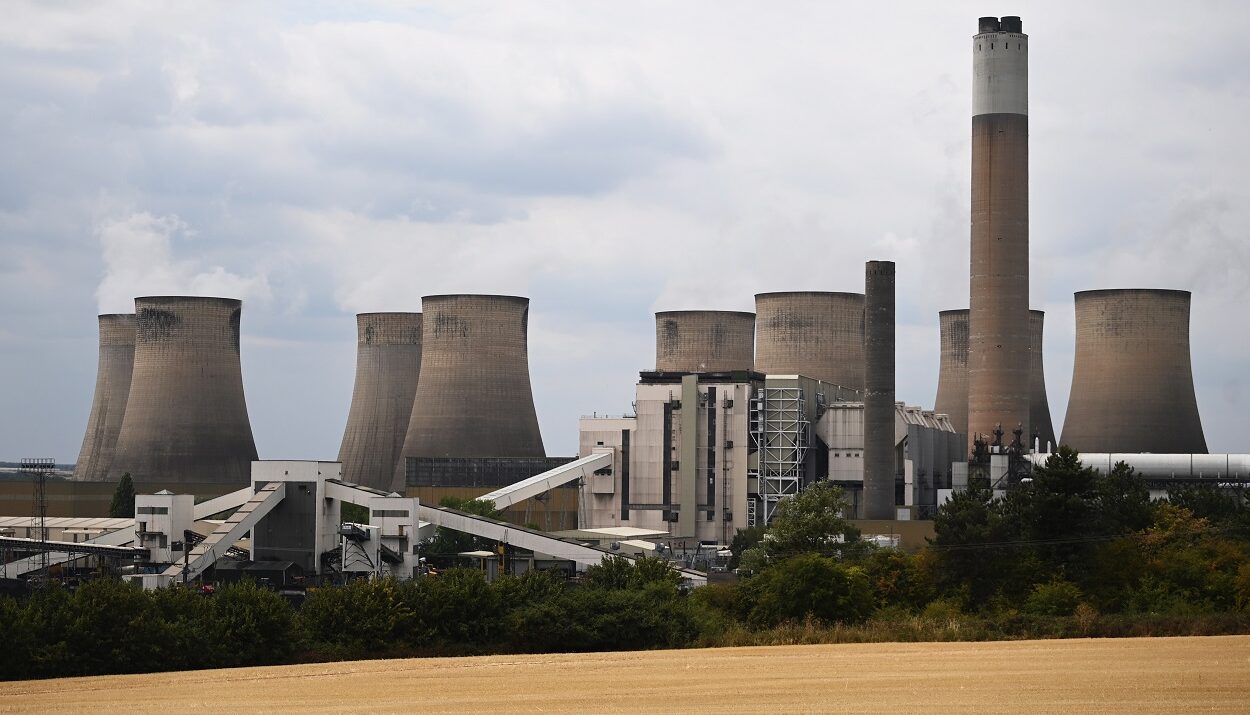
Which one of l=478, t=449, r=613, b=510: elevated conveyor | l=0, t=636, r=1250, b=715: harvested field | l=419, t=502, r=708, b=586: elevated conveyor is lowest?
l=0, t=636, r=1250, b=715: harvested field

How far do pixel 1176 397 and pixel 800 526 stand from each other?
2028 cm

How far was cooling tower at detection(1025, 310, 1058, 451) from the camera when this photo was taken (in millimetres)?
56094

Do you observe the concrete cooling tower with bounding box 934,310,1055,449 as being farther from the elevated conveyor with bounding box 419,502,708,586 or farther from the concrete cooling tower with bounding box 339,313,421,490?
the elevated conveyor with bounding box 419,502,708,586

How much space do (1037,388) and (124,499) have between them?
31.2 metres

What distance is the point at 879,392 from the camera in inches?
1689

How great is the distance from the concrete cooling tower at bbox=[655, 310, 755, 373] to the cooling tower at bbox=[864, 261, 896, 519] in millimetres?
7475

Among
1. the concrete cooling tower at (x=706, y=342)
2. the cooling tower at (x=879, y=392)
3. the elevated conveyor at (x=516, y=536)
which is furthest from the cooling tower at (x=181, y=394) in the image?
the cooling tower at (x=879, y=392)

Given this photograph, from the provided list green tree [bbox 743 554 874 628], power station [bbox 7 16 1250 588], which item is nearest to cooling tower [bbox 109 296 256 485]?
power station [bbox 7 16 1250 588]

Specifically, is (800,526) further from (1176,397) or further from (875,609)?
(1176,397)

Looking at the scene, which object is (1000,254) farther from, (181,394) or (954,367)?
(181,394)

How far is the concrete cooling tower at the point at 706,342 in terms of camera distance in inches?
1978

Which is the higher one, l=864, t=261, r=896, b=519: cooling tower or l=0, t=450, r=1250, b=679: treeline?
l=864, t=261, r=896, b=519: cooling tower

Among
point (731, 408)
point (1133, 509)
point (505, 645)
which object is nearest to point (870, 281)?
point (731, 408)

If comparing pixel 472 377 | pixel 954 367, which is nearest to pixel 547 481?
pixel 472 377
